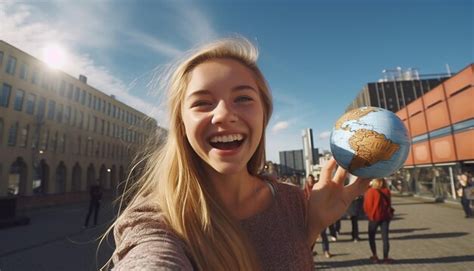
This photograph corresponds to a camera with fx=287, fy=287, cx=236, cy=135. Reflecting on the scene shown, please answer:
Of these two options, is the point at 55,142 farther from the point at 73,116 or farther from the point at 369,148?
the point at 369,148

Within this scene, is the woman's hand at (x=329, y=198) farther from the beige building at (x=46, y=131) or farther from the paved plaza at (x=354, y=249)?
the beige building at (x=46, y=131)

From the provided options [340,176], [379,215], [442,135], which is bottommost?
[379,215]

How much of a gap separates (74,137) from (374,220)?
44.4m

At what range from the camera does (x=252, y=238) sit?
152cm

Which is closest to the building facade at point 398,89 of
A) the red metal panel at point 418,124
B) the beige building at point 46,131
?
the red metal panel at point 418,124

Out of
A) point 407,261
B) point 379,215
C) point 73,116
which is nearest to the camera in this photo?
point 407,261

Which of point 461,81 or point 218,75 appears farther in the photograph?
point 461,81

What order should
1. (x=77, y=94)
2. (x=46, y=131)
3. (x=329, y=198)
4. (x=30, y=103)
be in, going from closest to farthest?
(x=329, y=198), (x=30, y=103), (x=46, y=131), (x=77, y=94)

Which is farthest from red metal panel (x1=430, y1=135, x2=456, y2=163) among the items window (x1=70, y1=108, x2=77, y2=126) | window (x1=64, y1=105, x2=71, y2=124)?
window (x1=70, y1=108, x2=77, y2=126)

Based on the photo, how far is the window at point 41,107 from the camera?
35.5 m

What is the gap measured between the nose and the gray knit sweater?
1.73 feet

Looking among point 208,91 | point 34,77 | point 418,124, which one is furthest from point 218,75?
point 34,77

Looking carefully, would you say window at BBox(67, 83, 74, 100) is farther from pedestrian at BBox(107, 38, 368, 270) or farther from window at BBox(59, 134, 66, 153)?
pedestrian at BBox(107, 38, 368, 270)

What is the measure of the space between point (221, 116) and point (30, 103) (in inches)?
1633
